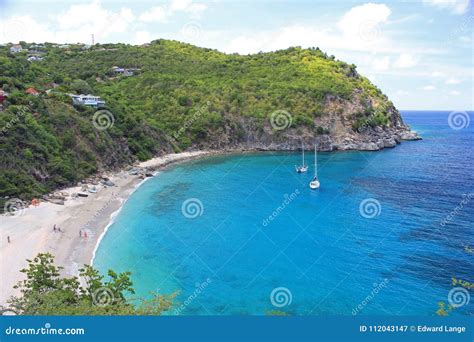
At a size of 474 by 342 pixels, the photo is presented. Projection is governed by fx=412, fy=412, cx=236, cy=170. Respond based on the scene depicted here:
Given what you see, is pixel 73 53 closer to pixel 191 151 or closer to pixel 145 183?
pixel 191 151

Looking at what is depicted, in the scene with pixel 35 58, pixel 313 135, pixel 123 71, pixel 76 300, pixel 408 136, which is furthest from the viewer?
pixel 408 136

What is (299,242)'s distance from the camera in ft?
102

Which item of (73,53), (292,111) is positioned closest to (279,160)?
(292,111)

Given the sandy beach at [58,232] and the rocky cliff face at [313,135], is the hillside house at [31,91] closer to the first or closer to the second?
the sandy beach at [58,232]

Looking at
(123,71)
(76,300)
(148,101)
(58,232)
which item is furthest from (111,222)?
(123,71)

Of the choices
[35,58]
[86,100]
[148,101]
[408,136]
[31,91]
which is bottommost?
[408,136]

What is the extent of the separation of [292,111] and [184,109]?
69.3 feet

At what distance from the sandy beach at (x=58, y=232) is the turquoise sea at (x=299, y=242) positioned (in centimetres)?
159

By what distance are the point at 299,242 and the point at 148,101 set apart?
54232mm

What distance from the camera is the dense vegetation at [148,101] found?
42.3m

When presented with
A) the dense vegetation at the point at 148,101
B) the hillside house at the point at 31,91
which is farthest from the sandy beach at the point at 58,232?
the hillside house at the point at 31,91

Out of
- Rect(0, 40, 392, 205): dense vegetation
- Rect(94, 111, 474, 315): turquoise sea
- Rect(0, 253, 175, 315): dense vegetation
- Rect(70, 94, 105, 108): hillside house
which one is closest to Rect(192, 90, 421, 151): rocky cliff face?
Rect(0, 40, 392, 205): dense vegetation

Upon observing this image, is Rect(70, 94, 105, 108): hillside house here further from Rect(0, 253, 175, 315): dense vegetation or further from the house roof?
Rect(0, 253, 175, 315): dense vegetation

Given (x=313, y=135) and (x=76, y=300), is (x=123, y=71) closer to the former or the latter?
(x=313, y=135)
